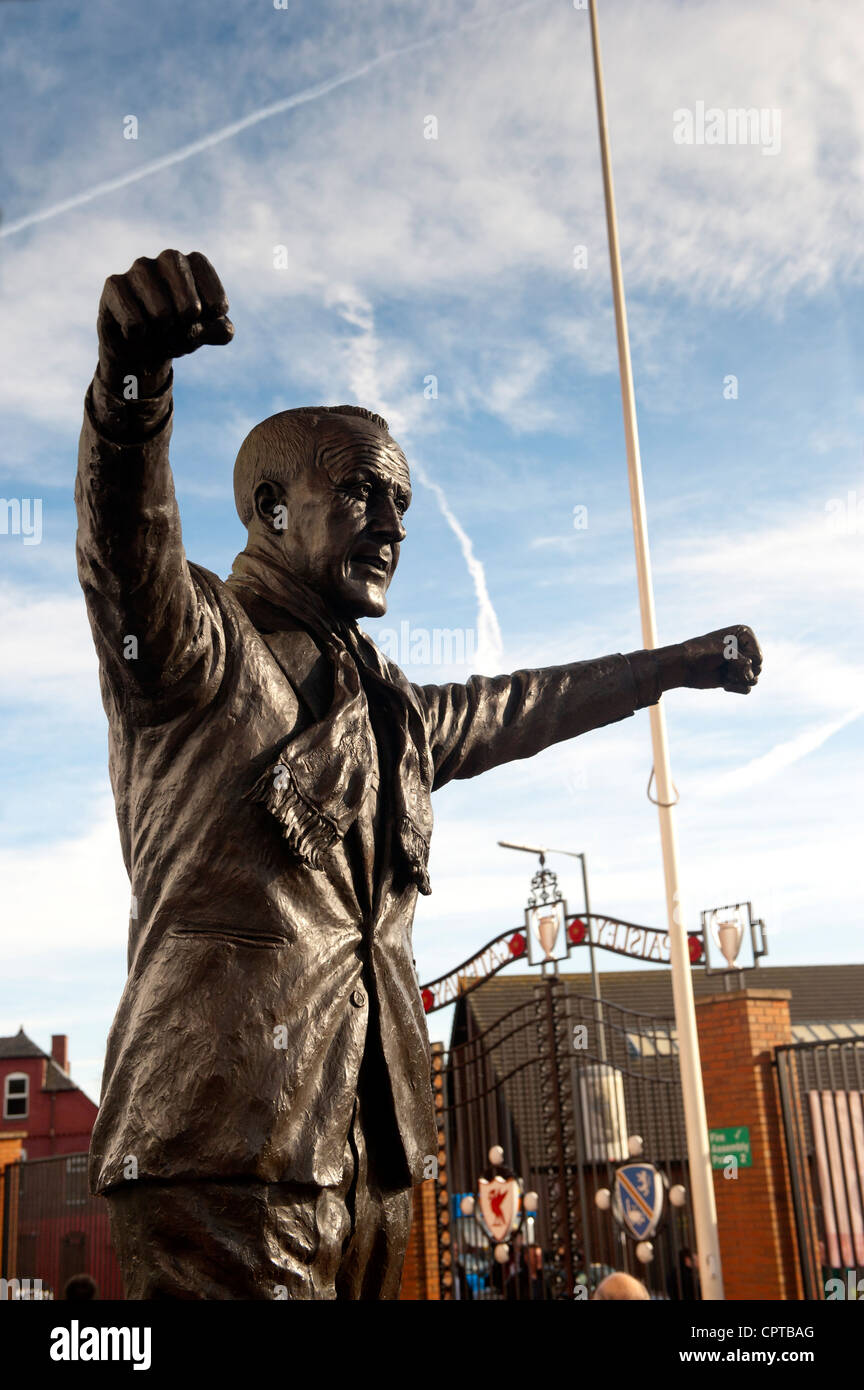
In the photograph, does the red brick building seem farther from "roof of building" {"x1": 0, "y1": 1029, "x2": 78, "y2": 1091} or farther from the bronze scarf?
the bronze scarf

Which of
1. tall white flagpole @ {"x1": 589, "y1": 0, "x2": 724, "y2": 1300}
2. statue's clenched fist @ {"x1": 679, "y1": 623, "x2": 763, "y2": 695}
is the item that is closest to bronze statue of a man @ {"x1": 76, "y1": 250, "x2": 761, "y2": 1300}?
statue's clenched fist @ {"x1": 679, "y1": 623, "x2": 763, "y2": 695}

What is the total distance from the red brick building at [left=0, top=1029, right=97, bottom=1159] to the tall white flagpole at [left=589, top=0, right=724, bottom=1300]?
2297 cm

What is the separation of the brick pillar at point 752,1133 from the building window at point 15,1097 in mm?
23417

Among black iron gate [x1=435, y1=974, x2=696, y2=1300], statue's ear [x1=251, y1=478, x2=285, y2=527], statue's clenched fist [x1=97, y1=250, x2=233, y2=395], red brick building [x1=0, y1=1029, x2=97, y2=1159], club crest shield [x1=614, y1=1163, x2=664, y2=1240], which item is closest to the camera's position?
statue's clenched fist [x1=97, y1=250, x2=233, y2=395]

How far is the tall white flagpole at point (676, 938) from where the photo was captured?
8.06m

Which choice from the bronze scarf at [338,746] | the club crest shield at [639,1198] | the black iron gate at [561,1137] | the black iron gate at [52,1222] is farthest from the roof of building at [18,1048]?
the bronze scarf at [338,746]

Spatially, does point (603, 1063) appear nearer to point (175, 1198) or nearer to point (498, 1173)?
point (498, 1173)

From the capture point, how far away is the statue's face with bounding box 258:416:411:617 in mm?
2158

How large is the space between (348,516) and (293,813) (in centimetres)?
53

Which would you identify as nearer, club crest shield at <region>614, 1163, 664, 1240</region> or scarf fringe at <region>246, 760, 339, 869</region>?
scarf fringe at <region>246, 760, 339, 869</region>

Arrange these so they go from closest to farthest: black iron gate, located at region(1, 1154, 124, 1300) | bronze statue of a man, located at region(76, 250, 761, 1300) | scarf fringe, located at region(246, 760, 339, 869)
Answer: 1. bronze statue of a man, located at region(76, 250, 761, 1300)
2. scarf fringe, located at region(246, 760, 339, 869)
3. black iron gate, located at region(1, 1154, 124, 1300)

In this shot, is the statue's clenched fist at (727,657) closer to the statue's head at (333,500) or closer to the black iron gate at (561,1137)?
the statue's head at (333,500)

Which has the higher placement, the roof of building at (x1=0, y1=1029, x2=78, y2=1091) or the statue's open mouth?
the roof of building at (x1=0, y1=1029, x2=78, y2=1091)
